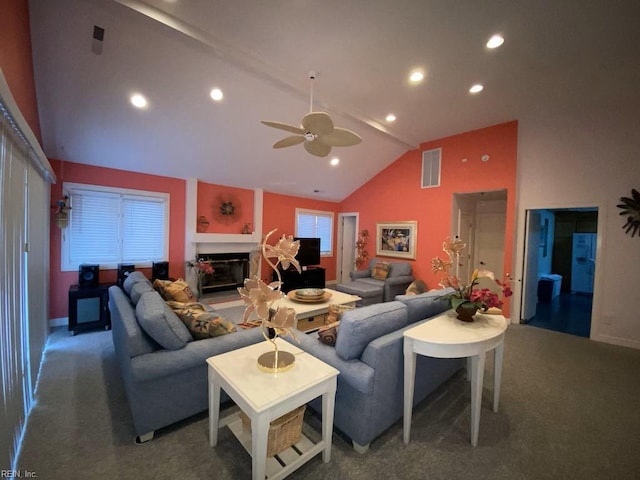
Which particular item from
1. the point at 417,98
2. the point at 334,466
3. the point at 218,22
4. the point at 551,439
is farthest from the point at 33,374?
the point at 417,98

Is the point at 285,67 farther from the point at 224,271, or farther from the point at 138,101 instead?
the point at 224,271

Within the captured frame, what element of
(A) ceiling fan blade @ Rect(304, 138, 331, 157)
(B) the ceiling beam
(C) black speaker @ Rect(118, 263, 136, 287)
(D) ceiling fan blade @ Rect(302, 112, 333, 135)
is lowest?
(C) black speaker @ Rect(118, 263, 136, 287)

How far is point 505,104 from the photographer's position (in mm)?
3955

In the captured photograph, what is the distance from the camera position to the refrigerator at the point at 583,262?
648cm

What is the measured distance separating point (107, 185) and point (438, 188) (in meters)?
6.17

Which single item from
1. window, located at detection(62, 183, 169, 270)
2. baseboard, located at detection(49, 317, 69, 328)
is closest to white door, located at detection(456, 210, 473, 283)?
window, located at detection(62, 183, 169, 270)

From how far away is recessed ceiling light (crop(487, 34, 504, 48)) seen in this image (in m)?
A: 2.61

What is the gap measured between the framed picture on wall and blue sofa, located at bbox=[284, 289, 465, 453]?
160 inches

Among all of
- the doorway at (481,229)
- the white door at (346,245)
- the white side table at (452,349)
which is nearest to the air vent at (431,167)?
the doorway at (481,229)

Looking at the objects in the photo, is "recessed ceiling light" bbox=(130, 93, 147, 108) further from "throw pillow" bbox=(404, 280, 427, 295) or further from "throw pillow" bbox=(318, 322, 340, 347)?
"throw pillow" bbox=(404, 280, 427, 295)

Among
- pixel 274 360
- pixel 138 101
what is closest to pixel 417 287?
pixel 274 360

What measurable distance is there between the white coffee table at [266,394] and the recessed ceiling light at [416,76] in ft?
11.5

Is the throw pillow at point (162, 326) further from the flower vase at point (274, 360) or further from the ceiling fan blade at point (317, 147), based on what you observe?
the ceiling fan blade at point (317, 147)

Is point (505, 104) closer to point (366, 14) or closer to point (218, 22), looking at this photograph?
point (366, 14)
